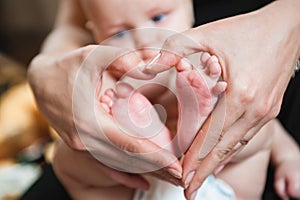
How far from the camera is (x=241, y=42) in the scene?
651 millimetres

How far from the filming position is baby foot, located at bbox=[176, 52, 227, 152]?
2.07 feet

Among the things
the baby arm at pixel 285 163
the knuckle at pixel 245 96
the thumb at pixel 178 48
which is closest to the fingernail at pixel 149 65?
the thumb at pixel 178 48

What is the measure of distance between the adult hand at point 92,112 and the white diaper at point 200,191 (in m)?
0.05

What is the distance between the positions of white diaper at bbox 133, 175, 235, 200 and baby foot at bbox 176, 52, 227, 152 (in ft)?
0.36

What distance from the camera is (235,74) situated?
0.63 meters

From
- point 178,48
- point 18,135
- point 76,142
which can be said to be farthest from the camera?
point 18,135

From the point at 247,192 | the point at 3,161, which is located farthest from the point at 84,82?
the point at 3,161

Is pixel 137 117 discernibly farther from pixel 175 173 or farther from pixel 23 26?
pixel 23 26

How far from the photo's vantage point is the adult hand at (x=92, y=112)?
0.66 metres

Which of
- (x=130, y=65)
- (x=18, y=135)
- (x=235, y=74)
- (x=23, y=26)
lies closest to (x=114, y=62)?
(x=130, y=65)

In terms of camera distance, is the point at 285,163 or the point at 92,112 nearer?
the point at 92,112

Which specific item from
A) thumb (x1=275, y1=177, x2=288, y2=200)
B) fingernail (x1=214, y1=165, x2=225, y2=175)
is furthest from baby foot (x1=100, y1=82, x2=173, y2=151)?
thumb (x1=275, y1=177, x2=288, y2=200)

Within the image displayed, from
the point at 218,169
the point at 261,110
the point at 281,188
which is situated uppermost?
the point at 261,110

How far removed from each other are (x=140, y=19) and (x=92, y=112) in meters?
0.18
